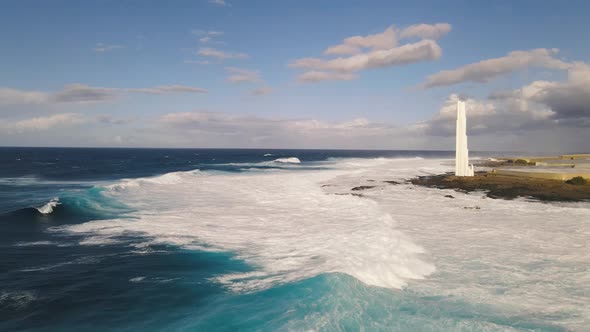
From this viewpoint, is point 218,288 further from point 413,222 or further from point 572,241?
point 572,241

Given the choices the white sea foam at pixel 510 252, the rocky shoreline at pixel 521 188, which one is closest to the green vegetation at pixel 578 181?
the rocky shoreline at pixel 521 188

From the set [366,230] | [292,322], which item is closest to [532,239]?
[366,230]

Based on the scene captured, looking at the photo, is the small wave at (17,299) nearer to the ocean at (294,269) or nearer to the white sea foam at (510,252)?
the ocean at (294,269)

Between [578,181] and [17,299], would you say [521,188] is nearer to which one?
[578,181]

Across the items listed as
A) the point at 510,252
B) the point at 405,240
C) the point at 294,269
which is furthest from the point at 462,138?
the point at 294,269

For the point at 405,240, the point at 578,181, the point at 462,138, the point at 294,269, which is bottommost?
the point at 294,269

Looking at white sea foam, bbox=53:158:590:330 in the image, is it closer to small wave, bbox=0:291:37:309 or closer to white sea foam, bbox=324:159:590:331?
white sea foam, bbox=324:159:590:331

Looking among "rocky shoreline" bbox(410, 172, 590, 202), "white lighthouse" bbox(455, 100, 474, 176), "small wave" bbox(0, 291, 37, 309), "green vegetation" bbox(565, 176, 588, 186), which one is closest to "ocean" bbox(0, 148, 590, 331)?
"small wave" bbox(0, 291, 37, 309)
